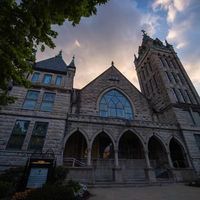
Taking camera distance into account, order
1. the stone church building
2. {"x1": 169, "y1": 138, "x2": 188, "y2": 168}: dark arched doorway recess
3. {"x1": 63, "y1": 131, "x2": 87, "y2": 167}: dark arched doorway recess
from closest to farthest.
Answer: the stone church building
{"x1": 63, "y1": 131, "x2": 87, "y2": 167}: dark arched doorway recess
{"x1": 169, "y1": 138, "x2": 188, "y2": 168}: dark arched doorway recess

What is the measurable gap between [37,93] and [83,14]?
14.1 m

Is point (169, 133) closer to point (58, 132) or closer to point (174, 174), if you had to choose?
point (174, 174)

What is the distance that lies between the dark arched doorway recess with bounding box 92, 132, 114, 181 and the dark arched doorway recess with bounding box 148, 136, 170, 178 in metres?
5.26

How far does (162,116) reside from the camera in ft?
72.1

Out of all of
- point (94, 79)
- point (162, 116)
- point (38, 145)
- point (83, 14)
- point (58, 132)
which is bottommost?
point (38, 145)

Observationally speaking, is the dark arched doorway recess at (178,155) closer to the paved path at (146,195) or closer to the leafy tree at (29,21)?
the paved path at (146,195)

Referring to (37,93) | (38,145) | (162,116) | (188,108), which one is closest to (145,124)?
(162,116)

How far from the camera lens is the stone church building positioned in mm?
13711

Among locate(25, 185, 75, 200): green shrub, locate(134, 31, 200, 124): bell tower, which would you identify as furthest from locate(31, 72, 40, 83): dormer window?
locate(134, 31, 200, 124): bell tower

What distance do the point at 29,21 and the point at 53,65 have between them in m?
16.5

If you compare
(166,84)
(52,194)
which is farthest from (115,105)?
(52,194)

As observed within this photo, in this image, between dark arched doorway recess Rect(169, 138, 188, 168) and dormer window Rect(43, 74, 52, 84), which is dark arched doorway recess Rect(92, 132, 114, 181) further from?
dormer window Rect(43, 74, 52, 84)

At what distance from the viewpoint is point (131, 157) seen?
1831cm

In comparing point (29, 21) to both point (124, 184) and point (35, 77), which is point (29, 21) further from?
point (35, 77)
